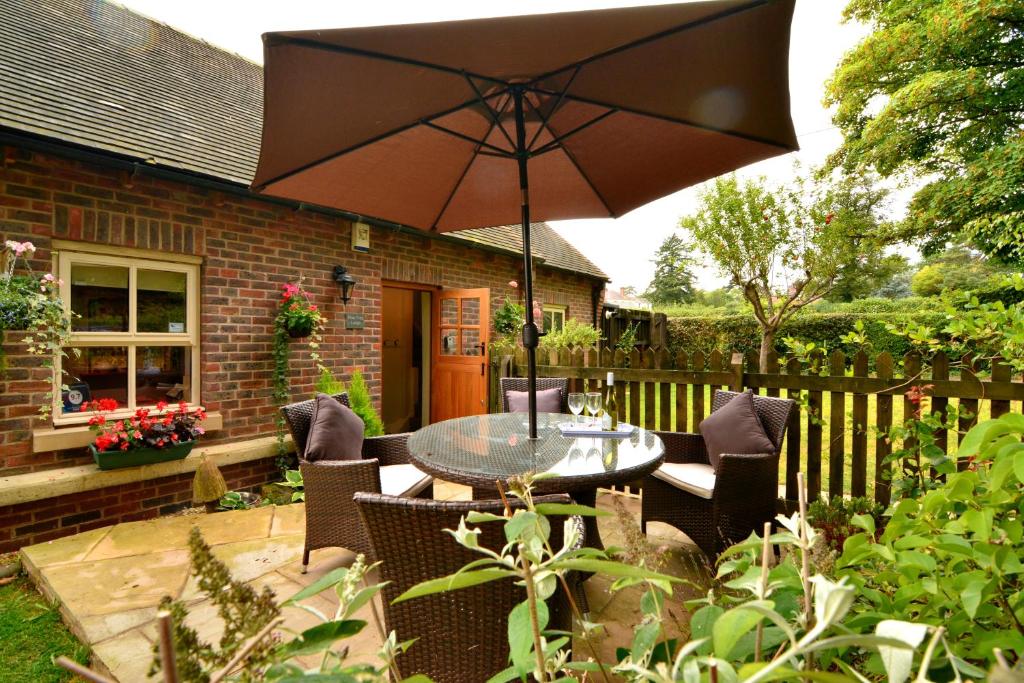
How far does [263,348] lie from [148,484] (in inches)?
55.2

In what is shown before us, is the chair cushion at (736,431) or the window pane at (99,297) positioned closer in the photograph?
the chair cushion at (736,431)

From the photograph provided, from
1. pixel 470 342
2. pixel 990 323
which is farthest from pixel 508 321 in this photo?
pixel 990 323

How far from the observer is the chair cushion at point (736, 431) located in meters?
2.96

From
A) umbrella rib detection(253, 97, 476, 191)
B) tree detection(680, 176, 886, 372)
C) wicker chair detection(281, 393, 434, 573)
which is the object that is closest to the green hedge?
tree detection(680, 176, 886, 372)

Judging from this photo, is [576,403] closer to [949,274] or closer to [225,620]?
[225,620]

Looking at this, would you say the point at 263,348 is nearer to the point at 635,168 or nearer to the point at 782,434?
the point at 635,168

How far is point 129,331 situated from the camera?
392cm

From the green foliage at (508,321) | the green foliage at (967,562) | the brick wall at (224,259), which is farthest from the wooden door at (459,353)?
the green foliage at (967,562)

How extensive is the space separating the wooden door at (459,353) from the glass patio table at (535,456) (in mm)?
3093

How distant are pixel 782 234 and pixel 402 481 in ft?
38.9

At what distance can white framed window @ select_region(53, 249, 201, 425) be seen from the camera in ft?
12.0

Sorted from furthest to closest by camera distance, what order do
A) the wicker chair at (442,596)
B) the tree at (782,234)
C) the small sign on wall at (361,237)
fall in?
the tree at (782,234) → the small sign on wall at (361,237) → the wicker chair at (442,596)

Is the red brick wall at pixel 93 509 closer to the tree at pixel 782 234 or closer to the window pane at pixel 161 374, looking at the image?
the window pane at pixel 161 374

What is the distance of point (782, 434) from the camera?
2969 millimetres
